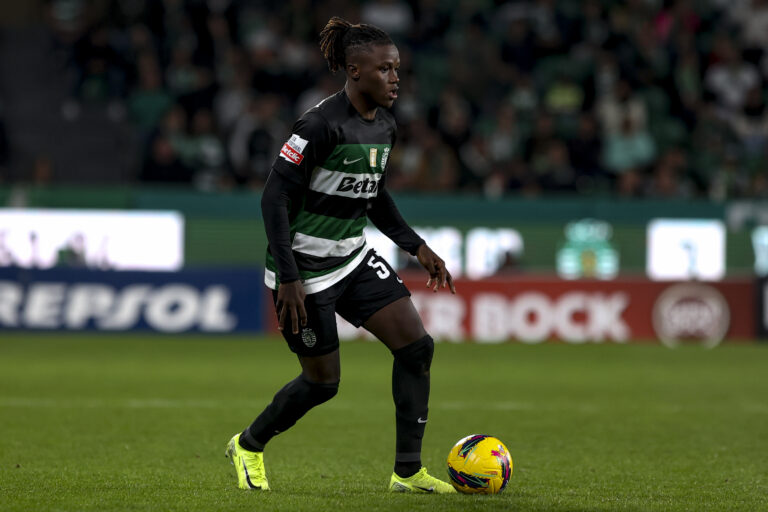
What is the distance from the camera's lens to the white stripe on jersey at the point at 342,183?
5.51 meters

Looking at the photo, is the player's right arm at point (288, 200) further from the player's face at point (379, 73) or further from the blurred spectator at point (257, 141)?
the blurred spectator at point (257, 141)

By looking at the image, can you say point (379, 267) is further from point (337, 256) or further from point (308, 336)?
point (308, 336)

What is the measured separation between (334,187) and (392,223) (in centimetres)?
56

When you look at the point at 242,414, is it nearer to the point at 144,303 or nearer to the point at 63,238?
the point at 144,303

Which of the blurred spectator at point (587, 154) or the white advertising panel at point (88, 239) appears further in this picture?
the blurred spectator at point (587, 154)

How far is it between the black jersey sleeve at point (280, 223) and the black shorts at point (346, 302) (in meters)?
0.26

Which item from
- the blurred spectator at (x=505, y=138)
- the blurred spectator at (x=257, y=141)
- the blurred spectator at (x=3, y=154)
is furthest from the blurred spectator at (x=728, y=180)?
the blurred spectator at (x=3, y=154)

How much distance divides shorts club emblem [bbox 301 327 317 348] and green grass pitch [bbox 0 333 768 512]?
2.34 feet

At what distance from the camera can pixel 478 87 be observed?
1944 centimetres

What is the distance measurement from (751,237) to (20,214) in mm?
10117

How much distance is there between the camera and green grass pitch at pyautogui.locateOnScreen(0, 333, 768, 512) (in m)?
5.54

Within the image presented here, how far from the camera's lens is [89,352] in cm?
1354

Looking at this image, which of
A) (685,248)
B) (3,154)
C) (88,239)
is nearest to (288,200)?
(88,239)

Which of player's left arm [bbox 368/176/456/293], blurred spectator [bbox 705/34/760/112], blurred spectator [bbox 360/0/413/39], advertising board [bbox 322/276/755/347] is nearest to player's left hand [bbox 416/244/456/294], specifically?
player's left arm [bbox 368/176/456/293]
